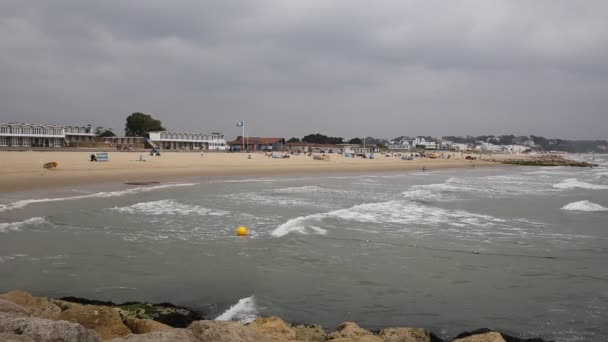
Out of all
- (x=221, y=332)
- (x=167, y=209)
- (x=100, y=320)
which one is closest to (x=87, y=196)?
(x=167, y=209)

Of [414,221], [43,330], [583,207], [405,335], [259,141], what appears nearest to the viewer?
[43,330]

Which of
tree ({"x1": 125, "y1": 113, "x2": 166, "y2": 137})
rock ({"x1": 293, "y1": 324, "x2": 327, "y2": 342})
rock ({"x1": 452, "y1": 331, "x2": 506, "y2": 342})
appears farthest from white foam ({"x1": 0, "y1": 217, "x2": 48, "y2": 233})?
tree ({"x1": 125, "y1": 113, "x2": 166, "y2": 137})

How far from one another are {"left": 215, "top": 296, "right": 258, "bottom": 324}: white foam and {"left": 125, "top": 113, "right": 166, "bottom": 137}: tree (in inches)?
3727

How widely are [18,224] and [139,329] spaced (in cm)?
1005

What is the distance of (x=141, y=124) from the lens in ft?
316

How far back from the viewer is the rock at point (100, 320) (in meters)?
4.63

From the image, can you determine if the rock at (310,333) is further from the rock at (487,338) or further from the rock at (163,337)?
the rock at (163,337)

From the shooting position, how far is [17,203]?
1645 centimetres

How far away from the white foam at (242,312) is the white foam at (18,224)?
8.43 meters

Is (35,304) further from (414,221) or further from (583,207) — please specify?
(583,207)

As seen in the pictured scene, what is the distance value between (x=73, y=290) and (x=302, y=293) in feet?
12.7

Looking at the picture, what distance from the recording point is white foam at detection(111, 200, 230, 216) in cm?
1570

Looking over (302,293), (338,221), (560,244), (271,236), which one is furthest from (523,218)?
(302,293)

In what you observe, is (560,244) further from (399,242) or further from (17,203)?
(17,203)
